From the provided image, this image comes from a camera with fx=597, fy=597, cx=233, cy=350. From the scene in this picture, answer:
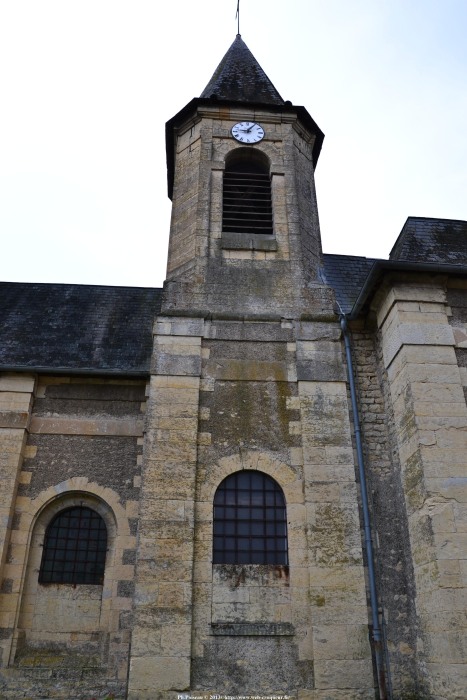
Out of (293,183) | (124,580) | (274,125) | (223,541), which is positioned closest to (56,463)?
(124,580)

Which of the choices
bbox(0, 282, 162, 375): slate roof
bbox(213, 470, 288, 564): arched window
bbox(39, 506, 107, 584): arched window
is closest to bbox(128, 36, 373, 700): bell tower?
bbox(213, 470, 288, 564): arched window

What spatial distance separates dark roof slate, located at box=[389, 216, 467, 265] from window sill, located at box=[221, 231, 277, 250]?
78.4 inches

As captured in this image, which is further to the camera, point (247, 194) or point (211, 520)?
point (247, 194)

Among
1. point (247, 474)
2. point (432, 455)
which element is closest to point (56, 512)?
point (247, 474)

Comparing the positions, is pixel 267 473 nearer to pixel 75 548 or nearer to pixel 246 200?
pixel 75 548

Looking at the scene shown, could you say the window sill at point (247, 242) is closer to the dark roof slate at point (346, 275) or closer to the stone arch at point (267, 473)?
the dark roof slate at point (346, 275)

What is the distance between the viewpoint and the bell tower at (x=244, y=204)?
9.41m

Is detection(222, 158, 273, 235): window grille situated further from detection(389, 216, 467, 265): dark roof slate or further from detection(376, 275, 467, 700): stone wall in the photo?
detection(376, 275, 467, 700): stone wall

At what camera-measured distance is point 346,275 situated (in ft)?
33.4

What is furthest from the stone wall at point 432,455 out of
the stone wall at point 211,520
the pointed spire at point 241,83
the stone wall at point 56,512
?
the pointed spire at point 241,83

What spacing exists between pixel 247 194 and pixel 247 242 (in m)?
A: 1.54

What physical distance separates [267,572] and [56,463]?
Result: 12.4 feet

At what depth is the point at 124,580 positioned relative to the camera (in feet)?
27.8

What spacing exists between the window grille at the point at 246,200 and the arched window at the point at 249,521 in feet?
15.1
